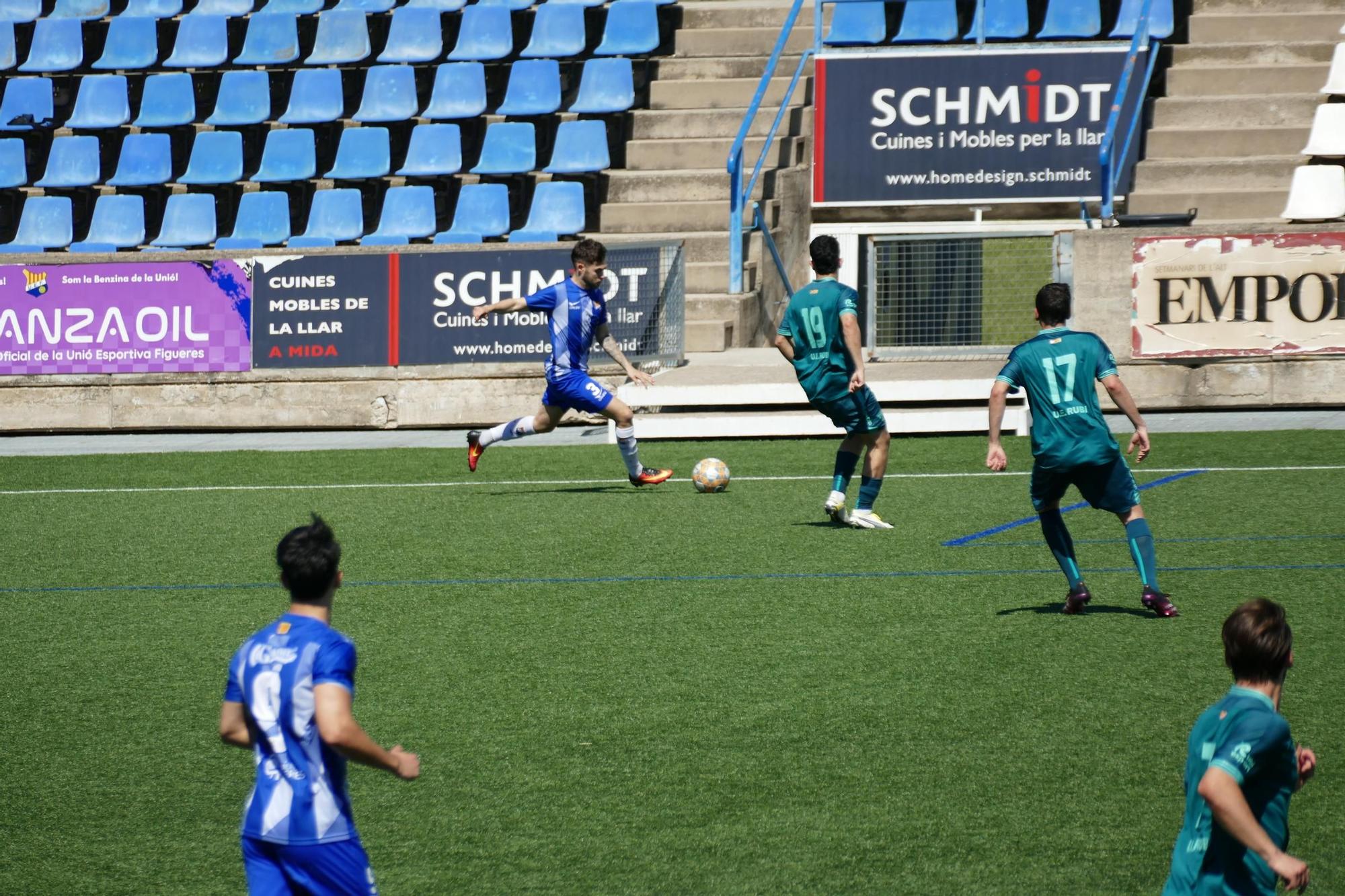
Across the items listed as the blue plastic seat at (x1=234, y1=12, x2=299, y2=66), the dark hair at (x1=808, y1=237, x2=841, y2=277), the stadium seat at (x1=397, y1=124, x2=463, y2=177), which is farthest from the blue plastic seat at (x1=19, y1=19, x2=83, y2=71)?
the dark hair at (x1=808, y1=237, x2=841, y2=277)

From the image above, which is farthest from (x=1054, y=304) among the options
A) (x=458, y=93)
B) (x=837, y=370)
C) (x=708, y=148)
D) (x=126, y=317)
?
(x=458, y=93)

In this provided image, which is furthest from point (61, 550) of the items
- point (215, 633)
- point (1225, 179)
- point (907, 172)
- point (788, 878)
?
point (1225, 179)

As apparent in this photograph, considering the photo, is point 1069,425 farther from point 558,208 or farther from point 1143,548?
point 558,208

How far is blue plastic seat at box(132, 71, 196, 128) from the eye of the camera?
24578 mm

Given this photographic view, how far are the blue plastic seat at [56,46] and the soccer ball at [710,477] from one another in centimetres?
1683

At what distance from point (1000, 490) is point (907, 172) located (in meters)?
8.38

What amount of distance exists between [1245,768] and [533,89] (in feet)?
69.8

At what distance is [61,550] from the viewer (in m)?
11.5

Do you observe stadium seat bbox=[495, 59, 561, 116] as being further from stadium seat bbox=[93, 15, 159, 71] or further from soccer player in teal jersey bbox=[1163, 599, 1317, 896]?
soccer player in teal jersey bbox=[1163, 599, 1317, 896]

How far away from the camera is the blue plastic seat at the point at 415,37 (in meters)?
24.5

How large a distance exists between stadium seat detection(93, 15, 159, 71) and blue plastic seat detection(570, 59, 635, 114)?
7129 millimetres

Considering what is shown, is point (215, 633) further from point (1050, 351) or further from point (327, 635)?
point (327, 635)

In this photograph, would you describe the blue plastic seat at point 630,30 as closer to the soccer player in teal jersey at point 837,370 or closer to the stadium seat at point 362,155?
the stadium seat at point 362,155

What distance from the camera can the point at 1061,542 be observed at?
8.30 m
